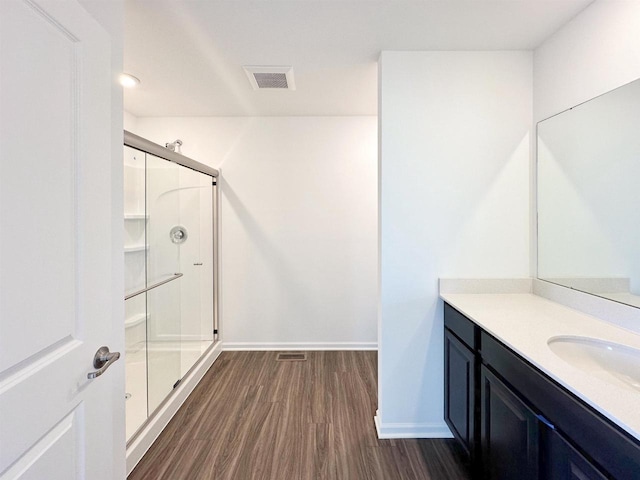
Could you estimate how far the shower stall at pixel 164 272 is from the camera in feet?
7.01

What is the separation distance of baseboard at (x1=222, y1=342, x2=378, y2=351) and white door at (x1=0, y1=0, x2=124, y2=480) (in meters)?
2.33

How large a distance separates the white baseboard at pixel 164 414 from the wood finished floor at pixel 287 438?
0.14 ft

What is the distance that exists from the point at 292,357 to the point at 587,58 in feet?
10.3

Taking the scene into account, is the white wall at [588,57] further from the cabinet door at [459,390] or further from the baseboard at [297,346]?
the baseboard at [297,346]

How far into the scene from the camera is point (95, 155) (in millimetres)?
1012

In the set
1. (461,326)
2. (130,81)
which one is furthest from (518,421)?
(130,81)

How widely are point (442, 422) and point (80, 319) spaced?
2.10 m

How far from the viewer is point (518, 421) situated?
4.00 ft

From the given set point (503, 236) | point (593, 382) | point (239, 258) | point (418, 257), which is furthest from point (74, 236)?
point (239, 258)

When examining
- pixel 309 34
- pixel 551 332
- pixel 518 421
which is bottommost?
pixel 518 421

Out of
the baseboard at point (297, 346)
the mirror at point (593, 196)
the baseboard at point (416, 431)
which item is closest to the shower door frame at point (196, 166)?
the baseboard at point (297, 346)

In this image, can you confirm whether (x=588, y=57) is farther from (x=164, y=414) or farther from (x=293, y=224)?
(x=164, y=414)

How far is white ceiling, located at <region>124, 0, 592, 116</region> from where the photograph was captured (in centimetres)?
163

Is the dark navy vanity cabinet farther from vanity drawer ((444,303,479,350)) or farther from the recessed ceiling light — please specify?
the recessed ceiling light
